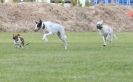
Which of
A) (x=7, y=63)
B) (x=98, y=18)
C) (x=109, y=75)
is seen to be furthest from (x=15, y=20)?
(x=109, y=75)

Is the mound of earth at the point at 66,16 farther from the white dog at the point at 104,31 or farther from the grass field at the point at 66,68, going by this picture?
the grass field at the point at 66,68

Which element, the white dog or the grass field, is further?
the white dog

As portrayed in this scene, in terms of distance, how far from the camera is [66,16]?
70.6 metres

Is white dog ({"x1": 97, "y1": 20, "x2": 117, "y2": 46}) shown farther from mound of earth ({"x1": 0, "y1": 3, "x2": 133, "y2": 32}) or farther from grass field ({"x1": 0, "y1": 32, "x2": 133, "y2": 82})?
mound of earth ({"x1": 0, "y1": 3, "x2": 133, "y2": 32})

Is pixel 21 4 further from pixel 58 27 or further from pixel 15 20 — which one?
pixel 58 27

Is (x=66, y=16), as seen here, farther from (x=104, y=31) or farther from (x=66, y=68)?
(x=66, y=68)

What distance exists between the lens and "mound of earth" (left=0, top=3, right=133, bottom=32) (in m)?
67.0

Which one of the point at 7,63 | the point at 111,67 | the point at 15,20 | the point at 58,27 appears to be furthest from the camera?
the point at 15,20

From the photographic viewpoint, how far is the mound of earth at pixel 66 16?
6700 cm

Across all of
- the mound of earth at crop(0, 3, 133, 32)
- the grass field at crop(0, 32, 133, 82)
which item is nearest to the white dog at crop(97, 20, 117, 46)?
the grass field at crop(0, 32, 133, 82)

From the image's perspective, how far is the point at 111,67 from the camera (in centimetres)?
2009

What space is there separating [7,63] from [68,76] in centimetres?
463

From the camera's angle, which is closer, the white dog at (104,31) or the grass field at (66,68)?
the grass field at (66,68)

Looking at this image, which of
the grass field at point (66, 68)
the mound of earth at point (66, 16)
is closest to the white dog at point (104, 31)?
the grass field at point (66, 68)
